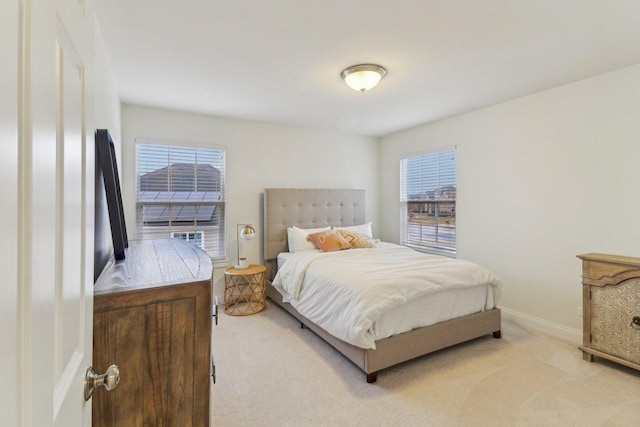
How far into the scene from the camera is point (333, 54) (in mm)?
2312

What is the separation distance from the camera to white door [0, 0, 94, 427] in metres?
0.38

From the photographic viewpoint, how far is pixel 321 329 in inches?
110

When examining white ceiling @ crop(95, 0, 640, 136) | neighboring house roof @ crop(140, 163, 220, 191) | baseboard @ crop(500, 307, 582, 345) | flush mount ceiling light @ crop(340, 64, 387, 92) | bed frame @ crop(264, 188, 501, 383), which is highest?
white ceiling @ crop(95, 0, 640, 136)

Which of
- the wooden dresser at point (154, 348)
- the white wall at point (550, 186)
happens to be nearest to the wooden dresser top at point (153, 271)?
the wooden dresser at point (154, 348)

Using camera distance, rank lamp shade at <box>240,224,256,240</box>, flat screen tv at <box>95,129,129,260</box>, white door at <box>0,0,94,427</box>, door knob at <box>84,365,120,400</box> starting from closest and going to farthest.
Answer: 1. white door at <box>0,0,94,427</box>
2. door knob at <box>84,365,120,400</box>
3. flat screen tv at <box>95,129,129,260</box>
4. lamp shade at <box>240,224,256,240</box>

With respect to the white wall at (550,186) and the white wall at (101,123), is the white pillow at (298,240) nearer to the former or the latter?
the white wall at (550,186)

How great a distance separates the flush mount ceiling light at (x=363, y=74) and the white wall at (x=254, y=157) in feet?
6.31

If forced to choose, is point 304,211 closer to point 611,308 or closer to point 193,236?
point 193,236

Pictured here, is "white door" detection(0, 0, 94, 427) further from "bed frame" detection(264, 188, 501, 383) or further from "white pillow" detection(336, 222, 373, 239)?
"white pillow" detection(336, 222, 373, 239)

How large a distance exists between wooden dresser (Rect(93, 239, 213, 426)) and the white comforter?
1.33 metres

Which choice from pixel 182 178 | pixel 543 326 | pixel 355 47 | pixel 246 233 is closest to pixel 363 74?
pixel 355 47

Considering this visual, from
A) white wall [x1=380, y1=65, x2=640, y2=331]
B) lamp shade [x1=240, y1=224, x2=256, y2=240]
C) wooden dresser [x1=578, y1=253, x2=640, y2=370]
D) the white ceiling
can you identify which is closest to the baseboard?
white wall [x1=380, y1=65, x2=640, y2=331]

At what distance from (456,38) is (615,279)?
86.1 inches

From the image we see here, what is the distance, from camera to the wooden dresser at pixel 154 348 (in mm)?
961
